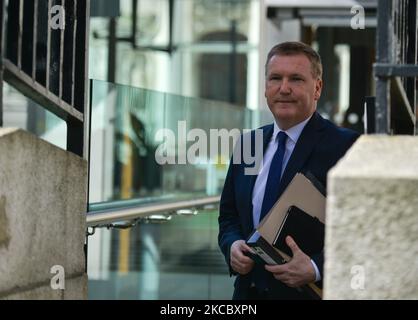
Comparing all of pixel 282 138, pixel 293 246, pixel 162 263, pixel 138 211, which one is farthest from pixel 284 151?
pixel 162 263

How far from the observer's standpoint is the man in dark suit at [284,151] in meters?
4.23

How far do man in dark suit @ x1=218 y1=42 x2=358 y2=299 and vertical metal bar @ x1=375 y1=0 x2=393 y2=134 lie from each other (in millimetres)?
573

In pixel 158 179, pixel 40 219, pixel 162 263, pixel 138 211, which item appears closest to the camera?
pixel 40 219

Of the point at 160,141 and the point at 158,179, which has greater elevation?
the point at 160,141

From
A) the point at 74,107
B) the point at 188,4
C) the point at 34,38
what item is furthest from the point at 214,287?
the point at 188,4

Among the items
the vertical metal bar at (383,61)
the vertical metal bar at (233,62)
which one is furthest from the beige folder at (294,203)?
the vertical metal bar at (233,62)

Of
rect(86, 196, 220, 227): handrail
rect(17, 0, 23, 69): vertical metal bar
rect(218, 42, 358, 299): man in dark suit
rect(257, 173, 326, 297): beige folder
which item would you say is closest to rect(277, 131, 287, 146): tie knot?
rect(218, 42, 358, 299): man in dark suit

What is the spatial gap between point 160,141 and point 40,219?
4308 mm

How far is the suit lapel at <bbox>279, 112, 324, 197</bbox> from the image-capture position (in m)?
4.24

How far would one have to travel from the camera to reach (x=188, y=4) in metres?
19.4

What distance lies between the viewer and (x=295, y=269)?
407cm

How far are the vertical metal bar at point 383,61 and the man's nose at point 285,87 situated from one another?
1.89 feet

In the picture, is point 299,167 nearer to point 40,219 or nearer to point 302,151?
point 302,151
